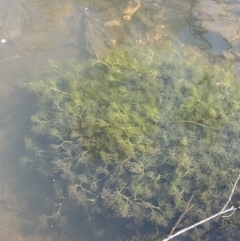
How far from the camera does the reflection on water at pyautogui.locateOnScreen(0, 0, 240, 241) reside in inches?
193

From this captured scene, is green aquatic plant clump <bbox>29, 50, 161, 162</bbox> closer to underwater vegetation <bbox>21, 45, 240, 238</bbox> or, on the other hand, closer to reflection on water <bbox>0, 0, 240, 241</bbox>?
underwater vegetation <bbox>21, 45, 240, 238</bbox>

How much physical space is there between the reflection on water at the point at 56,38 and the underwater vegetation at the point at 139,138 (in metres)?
0.39

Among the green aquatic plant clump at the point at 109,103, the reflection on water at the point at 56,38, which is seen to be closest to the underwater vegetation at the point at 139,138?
the green aquatic plant clump at the point at 109,103

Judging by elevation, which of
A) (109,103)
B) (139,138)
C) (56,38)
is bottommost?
(139,138)

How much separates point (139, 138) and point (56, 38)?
2.66 m

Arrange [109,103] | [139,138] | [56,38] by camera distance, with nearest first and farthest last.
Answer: [139,138] → [109,103] → [56,38]

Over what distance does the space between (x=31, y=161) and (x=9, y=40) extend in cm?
239

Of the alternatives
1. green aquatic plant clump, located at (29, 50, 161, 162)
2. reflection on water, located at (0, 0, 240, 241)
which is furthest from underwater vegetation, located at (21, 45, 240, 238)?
reflection on water, located at (0, 0, 240, 241)

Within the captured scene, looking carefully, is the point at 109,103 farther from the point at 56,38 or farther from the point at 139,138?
the point at 56,38

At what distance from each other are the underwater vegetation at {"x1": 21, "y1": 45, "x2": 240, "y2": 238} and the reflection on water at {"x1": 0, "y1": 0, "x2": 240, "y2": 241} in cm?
39

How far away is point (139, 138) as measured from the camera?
434cm

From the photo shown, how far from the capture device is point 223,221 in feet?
13.6

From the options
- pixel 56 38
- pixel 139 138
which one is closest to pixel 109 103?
pixel 139 138

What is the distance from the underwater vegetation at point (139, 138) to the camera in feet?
13.6
